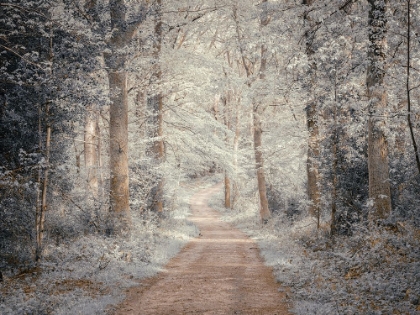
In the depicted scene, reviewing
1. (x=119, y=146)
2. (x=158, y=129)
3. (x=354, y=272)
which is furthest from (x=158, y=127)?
(x=354, y=272)

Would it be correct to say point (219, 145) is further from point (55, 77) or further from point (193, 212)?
point (193, 212)

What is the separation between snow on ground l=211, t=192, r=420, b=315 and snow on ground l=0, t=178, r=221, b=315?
3598mm

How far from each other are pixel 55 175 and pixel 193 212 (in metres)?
27.3

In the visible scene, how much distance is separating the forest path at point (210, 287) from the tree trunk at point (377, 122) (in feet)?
12.1

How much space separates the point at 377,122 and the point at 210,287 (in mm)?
6252

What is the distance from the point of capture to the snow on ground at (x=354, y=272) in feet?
21.4

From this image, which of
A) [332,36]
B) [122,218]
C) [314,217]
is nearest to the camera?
[332,36]

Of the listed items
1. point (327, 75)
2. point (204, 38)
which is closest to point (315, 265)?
point (327, 75)

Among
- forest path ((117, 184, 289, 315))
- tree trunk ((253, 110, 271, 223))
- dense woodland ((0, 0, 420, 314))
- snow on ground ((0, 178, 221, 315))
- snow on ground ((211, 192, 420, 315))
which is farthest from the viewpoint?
tree trunk ((253, 110, 271, 223))

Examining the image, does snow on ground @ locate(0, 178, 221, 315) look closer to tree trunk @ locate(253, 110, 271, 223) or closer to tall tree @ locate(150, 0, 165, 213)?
tall tree @ locate(150, 0, 165, 213)

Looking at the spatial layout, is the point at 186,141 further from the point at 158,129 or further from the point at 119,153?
the point at 119,153

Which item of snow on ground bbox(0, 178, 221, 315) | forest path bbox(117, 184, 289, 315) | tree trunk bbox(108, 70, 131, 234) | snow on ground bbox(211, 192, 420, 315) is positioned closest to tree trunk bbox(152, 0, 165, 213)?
tree trunk bbox(108, 70, 131, 234)

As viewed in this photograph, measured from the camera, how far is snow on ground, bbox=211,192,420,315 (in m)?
6.54

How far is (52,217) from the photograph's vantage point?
11680mm
